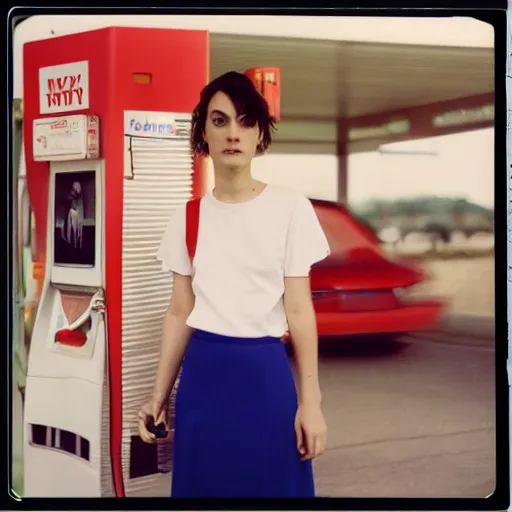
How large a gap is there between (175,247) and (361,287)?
2.45 ft

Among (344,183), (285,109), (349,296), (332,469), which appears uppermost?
(285,109)

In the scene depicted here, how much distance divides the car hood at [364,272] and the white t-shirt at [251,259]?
73mm

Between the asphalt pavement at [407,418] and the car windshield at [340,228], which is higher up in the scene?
the car windshield at [340,228]

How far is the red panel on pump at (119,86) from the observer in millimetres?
2705

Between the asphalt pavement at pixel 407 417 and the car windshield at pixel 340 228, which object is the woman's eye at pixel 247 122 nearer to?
the car windshield at pixel 340 228

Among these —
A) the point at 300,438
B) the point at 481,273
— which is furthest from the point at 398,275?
the point at 300,438

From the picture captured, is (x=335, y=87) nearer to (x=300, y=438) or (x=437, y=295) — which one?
(x=437, y=295)

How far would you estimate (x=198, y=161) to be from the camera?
2777mm

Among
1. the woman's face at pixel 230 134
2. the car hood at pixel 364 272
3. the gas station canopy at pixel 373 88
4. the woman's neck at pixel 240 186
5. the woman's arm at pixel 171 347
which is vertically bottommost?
the woman's arm at pixel 171 347

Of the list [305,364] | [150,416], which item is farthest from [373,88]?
[150,416]

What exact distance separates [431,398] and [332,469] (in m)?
0.48

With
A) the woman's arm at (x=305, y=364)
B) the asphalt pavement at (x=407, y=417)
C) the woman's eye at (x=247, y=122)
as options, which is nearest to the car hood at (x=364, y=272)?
the woman's arm at (x=305, y=364)

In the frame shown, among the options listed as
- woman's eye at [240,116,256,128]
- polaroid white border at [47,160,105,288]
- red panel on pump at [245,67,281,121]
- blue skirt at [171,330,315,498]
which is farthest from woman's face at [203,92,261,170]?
blue skirt at [171,330,315,498]

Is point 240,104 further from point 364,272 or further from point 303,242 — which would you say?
point 364,272
